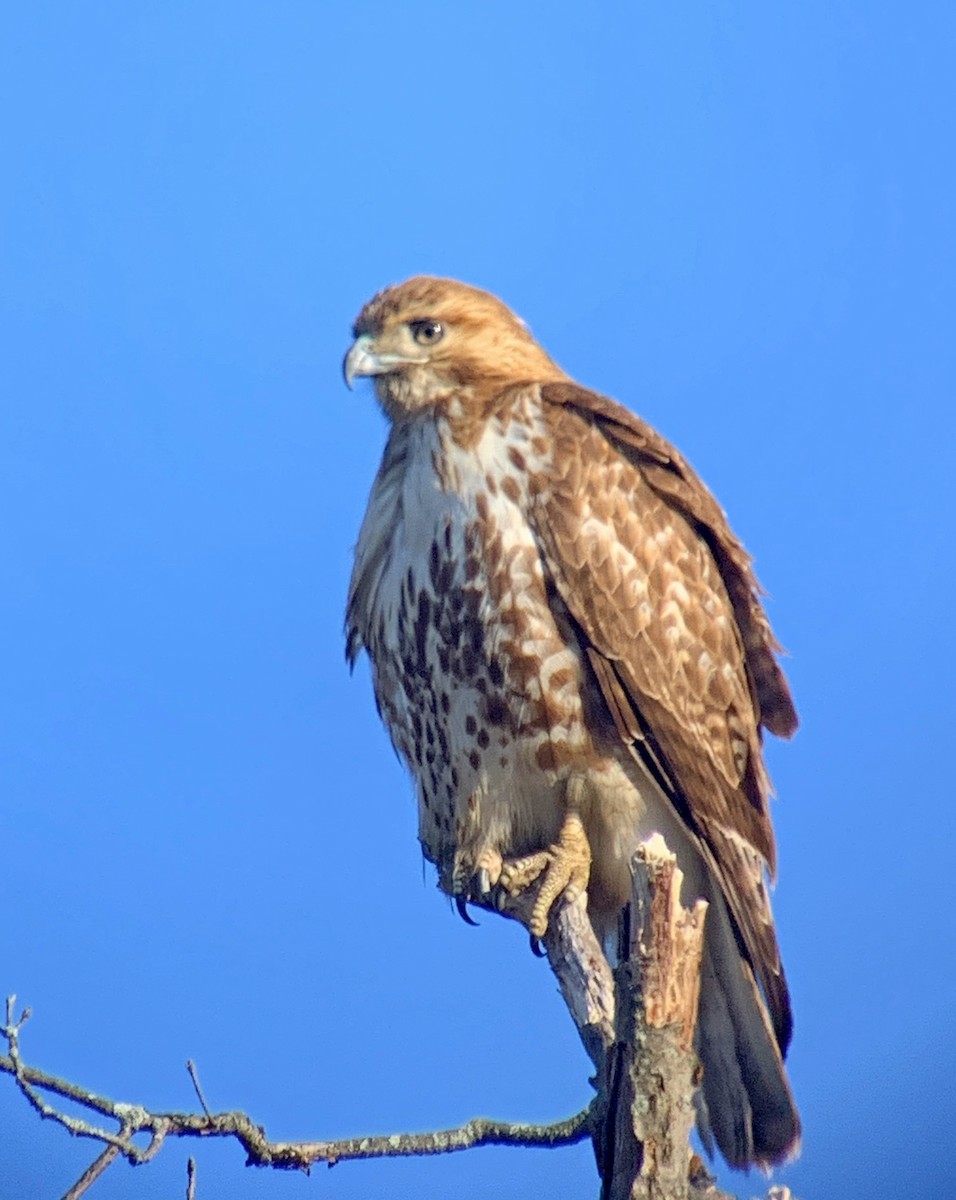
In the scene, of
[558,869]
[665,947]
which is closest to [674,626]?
[558,869]

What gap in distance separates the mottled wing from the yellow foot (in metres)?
0.22

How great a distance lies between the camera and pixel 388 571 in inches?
149

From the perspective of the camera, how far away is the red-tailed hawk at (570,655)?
3541 millimetres

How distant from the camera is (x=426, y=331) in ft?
12.6

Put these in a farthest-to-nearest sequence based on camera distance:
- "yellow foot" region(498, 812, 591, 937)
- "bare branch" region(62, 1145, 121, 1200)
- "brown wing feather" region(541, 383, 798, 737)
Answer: "brown wing feather" region(541, 383, 798, 737) < "yellow foot" region(498, 812, 591, 937) < "bare branch" region(62, 1145, 121, 1200)

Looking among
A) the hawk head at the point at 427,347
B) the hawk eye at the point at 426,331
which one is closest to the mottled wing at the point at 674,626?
the hawk head at the point at 427,347

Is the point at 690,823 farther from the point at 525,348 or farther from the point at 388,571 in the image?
the point at 525,348

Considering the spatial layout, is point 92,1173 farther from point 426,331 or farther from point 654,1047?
point 426,331

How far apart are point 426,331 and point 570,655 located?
0.86 metres

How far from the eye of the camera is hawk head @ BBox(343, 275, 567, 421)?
3830 mm

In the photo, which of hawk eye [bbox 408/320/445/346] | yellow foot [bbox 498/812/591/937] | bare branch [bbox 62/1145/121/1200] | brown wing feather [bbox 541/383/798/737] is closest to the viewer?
bare branch [bbox 62/1145/121/1200]

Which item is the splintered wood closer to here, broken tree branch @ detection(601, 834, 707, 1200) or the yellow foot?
broken tree branch @ detection(601, 834, 707, 1200)

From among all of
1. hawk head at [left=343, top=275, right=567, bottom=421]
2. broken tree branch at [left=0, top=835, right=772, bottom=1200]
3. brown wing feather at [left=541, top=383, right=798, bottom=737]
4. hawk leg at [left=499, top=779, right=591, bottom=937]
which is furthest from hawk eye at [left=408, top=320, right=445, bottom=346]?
broken tree branch at [left=0, top=835, right=772, bottom=1200]

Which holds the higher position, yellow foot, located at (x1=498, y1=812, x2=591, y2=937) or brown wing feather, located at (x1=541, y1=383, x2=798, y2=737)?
brown wing feather, located at (x1=541, y1=383, x2=798, y2=737)
